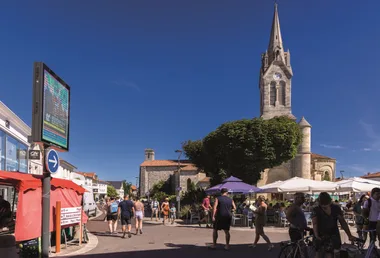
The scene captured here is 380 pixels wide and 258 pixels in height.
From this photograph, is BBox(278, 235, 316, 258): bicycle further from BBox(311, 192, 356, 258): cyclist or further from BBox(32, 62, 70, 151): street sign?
BBox(32, 62, 70, 151): street sign

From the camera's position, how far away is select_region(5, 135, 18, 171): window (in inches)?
744

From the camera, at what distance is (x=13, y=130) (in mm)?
20000

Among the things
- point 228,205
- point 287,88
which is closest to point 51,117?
point 228,205

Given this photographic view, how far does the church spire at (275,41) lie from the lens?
70.9 m

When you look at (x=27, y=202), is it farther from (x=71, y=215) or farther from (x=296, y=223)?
(x=296, y=223)

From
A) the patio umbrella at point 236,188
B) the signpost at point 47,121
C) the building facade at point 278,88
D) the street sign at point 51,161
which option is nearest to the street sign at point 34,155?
the signpost at point 47,121

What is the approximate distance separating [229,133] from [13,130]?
74.6ft

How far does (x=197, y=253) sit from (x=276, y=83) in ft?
207

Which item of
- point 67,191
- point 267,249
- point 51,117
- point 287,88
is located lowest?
point 267,249

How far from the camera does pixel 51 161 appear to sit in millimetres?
8109

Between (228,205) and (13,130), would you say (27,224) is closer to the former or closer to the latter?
(228,205)

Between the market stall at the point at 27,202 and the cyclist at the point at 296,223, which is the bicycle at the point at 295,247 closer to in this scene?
the cyclist at the point at 296,223

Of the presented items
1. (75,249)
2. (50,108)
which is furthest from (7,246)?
(75,249)

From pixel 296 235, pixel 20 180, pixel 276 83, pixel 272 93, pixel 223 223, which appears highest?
pixel 276 83
